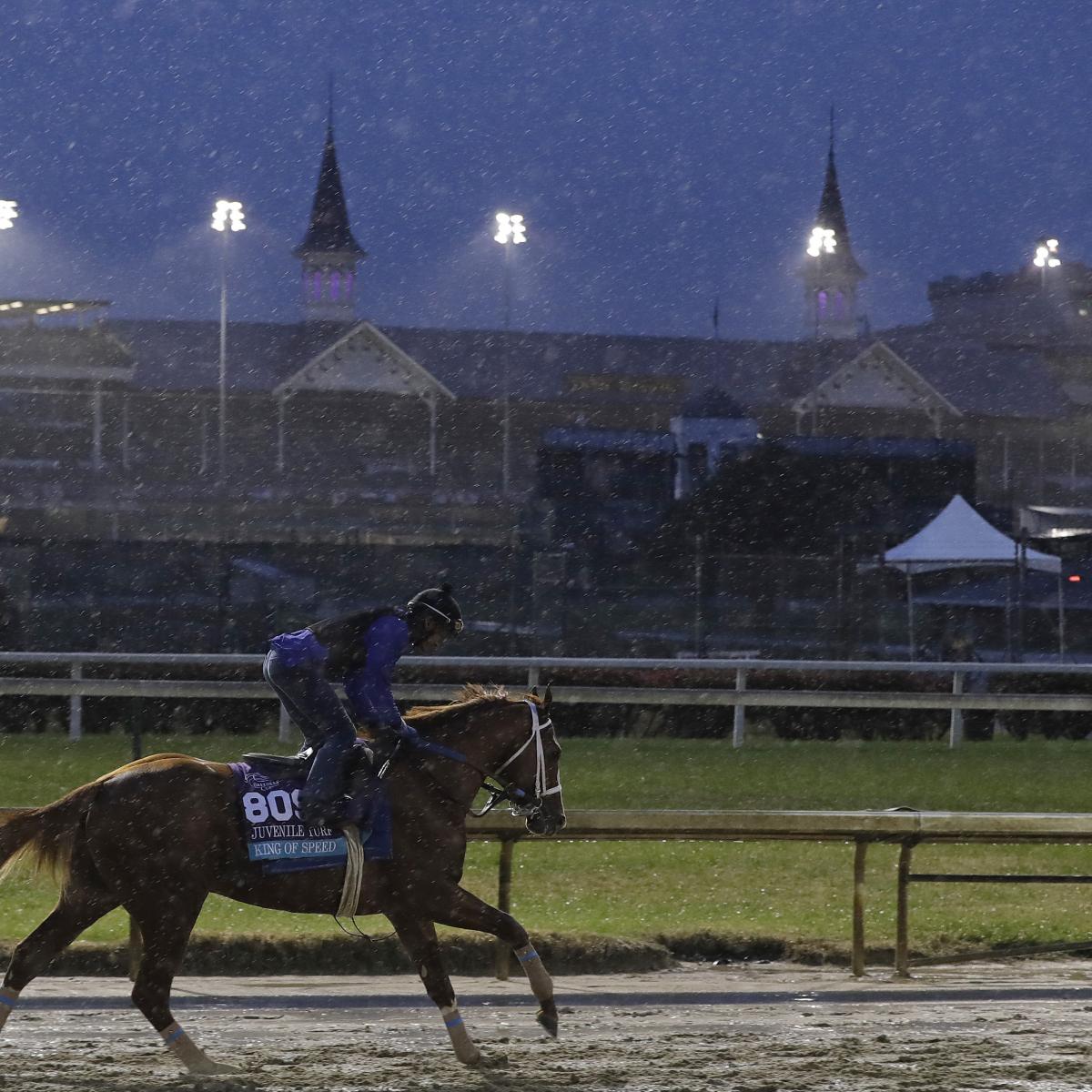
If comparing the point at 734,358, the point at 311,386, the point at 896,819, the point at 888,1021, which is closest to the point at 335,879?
the point at 888,1021

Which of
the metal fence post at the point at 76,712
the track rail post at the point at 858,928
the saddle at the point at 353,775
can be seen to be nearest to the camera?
the saddle at the point at 353,775

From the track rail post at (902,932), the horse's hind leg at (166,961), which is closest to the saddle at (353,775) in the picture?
the horse's hind leg at (166,961)

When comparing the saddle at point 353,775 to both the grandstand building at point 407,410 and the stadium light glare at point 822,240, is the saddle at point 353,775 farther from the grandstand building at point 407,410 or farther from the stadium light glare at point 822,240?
the stadium light glare at point 822,240

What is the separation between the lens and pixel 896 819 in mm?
8312

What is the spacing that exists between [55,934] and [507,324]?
39909 mm

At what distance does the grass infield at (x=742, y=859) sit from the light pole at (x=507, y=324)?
25.9 metres

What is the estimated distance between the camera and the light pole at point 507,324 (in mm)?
40406

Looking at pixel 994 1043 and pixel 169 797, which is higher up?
pixel 169 797

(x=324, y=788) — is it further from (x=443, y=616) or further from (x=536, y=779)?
(x=536, y=779)

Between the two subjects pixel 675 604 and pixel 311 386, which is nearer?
pixel 675 604

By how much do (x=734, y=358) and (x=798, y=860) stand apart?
44.0 m

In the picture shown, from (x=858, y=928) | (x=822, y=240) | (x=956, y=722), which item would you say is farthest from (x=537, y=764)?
(x=822, y=240)

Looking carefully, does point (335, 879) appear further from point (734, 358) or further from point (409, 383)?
point (734, 358)

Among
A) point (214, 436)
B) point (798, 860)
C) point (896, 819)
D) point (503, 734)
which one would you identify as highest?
point (214, 436)
